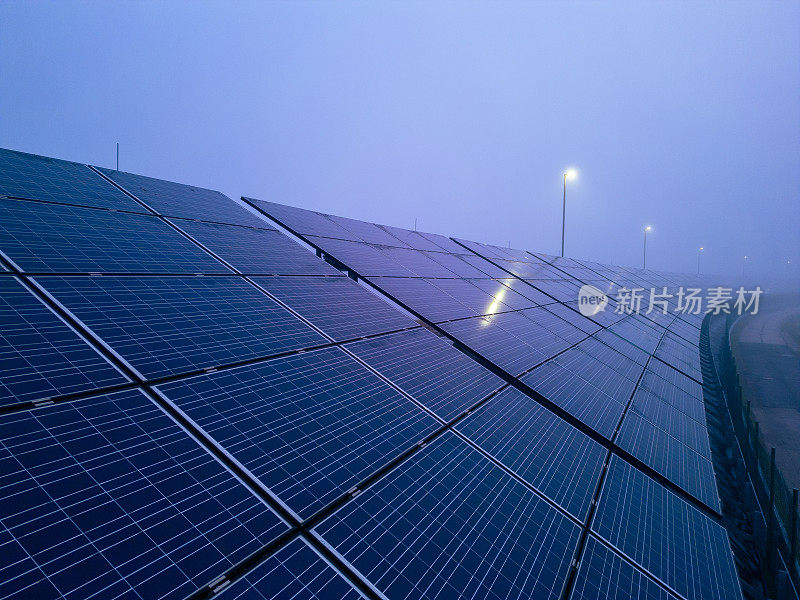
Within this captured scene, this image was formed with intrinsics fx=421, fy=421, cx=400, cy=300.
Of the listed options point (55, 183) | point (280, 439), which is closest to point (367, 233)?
point (55, 183)

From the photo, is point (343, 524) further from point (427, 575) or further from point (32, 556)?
point (32, 556)

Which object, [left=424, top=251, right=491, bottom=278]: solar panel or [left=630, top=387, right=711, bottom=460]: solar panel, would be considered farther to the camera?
[left=424, top=251, right=491, bottom=278]: solar panel

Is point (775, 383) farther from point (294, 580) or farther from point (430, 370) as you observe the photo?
point (294, 580)

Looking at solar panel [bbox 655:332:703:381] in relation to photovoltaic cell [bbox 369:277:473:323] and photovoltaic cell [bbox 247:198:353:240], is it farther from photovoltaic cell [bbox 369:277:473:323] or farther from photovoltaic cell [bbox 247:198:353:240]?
photovoltaic cell [bbox 247:198:353:240]

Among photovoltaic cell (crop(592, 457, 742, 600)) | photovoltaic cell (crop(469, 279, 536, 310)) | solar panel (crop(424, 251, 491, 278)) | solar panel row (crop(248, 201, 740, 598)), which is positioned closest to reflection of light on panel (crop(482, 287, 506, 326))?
photovoltaic cell (crop(469, 279, 536, 310))

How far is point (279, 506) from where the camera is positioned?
2740mm

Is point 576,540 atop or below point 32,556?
below

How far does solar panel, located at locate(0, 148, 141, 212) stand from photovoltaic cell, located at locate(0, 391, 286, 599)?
4525mm

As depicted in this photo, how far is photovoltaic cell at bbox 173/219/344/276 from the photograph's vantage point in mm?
6695

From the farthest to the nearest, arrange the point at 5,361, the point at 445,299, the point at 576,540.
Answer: the point at 445,299
the point at 576,540
the point at 5,361

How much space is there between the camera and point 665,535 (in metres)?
4.25

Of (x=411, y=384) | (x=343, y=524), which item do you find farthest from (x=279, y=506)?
(x=411, y=384)

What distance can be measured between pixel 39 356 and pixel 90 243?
2.50 metres

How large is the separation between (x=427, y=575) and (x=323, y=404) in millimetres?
1737
